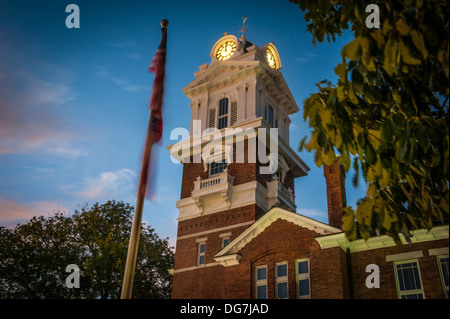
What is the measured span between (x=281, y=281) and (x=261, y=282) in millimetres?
993

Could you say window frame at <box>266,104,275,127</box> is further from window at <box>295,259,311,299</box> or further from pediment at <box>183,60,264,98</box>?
window at <box>295,259,311,299</box>

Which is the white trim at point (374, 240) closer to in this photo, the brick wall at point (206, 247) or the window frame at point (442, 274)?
the window frame at point (442, 274)

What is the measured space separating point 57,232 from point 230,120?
18.5 metres

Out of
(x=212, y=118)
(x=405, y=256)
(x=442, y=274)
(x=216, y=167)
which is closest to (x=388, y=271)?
(x=405, y=256)

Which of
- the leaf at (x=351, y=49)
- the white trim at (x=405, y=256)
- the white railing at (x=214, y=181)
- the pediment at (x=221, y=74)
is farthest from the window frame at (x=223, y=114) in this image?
the leaf at (x=351, y=49)

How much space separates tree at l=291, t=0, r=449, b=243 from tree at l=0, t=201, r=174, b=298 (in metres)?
31.4

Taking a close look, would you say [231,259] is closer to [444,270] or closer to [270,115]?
[444,270]

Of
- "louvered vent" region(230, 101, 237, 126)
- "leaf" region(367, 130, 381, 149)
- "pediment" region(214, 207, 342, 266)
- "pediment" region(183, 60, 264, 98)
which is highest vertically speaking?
"pediment" region(183, 60, 264, 98)

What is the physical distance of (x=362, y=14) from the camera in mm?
8234

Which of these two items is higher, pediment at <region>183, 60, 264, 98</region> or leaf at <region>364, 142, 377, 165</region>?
pediment at <region>183, 60, 264, 98</region>

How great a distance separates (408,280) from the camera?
58.6 feet

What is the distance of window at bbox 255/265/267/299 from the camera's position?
2091 centimetres

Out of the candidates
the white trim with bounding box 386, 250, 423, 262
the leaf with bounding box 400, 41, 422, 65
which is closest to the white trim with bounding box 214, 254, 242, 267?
the white trim with bounding box 386, 250, 423, 262

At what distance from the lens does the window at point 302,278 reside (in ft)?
65.2
